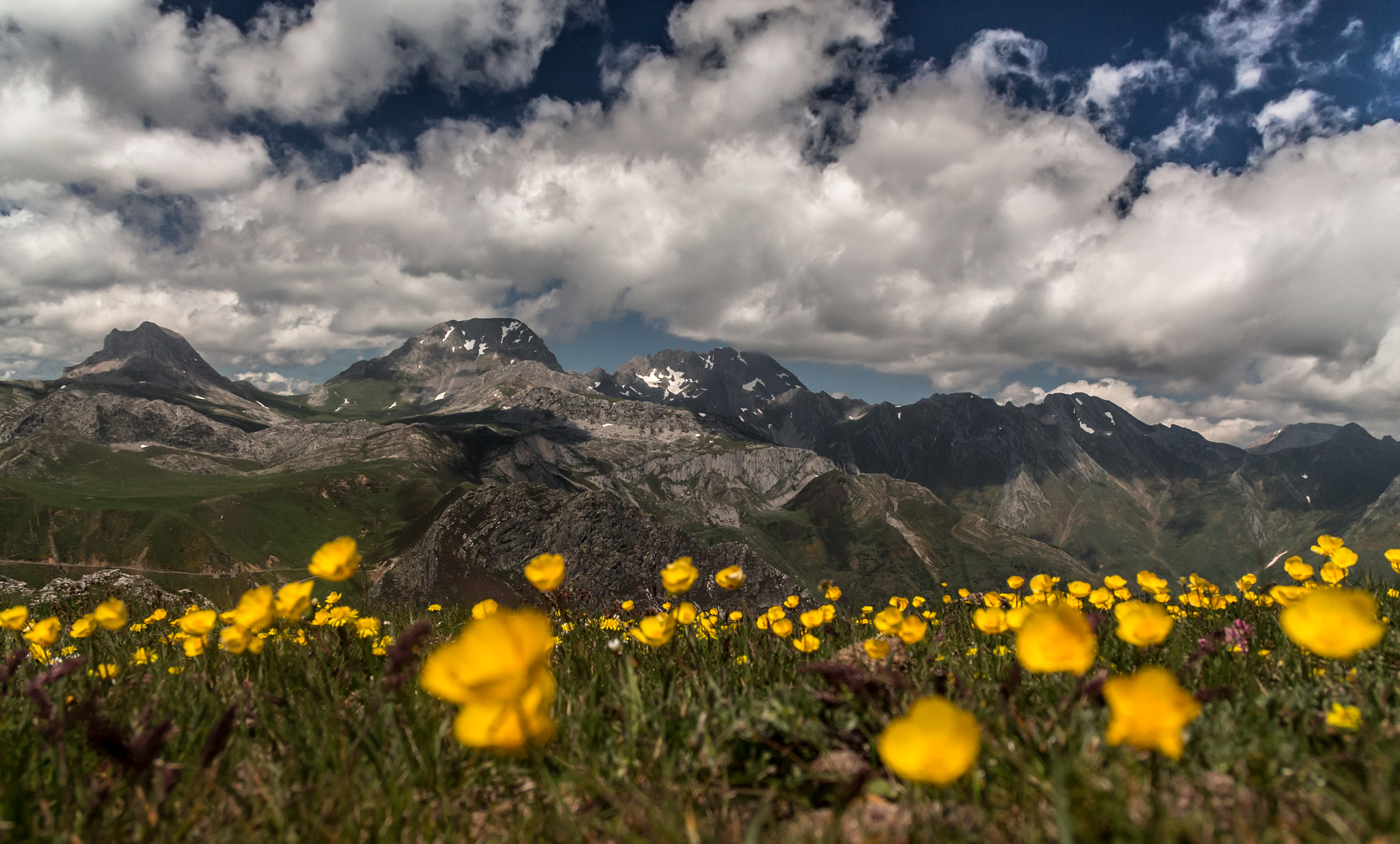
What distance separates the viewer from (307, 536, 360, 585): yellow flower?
3.38m

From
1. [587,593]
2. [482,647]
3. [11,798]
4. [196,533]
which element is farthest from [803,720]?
[196,533]

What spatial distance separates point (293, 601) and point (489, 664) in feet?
8.42

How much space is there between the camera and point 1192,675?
14.2ft

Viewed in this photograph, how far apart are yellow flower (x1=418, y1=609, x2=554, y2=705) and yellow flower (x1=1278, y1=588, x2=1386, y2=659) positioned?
2623 millimetres

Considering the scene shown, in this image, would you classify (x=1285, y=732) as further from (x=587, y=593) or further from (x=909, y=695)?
(x=587, y=593)

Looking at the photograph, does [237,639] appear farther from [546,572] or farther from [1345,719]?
[1345,719]

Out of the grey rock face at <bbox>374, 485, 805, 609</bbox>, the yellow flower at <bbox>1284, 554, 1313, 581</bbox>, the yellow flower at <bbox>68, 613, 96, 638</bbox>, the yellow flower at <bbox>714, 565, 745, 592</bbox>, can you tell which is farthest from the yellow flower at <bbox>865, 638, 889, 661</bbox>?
the grey rock face at <bbox>374, 485, 805, 609</bbox>

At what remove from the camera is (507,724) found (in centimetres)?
206

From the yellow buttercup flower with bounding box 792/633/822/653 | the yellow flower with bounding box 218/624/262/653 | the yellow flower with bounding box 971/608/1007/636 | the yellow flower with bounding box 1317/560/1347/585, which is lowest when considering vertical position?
the yellow buttercup flower with bounding box 792/633/822/653

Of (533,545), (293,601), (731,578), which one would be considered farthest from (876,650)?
(533,545)

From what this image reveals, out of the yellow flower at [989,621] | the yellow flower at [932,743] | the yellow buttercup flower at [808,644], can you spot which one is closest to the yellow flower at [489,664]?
the yellow flower at [932,743]

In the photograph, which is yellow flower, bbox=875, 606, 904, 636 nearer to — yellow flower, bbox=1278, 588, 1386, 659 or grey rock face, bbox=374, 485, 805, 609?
yellow flower, bbox=1278, 588, 1386, 659

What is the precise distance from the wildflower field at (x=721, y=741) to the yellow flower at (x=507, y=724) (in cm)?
1

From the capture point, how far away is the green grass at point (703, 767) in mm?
2461
